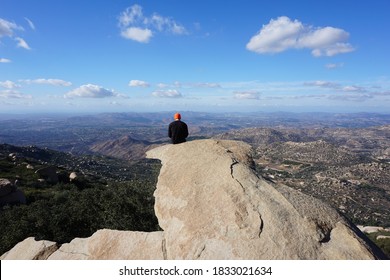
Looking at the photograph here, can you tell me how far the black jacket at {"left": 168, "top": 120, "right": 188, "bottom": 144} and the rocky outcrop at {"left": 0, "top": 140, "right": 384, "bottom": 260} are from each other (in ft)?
12.7

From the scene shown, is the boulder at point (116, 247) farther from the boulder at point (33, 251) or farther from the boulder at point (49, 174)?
the boulder at point (49, 174)

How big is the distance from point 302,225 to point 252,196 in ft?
7.88

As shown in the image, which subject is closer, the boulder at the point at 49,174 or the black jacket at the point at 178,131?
the black jacket at the point at 178,131

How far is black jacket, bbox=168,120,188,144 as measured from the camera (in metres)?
19.6

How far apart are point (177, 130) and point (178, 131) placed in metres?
0.11

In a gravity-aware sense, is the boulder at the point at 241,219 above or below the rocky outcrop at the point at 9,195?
above

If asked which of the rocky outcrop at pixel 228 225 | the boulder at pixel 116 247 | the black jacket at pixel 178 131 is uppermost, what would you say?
the black jacket at pixel 178 131

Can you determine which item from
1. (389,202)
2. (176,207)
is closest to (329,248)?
(176,207)

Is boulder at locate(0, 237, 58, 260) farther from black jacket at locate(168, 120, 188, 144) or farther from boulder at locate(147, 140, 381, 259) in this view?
black jacket at locate(168, 120, 188, 144)

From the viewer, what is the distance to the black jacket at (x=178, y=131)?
19641 mm

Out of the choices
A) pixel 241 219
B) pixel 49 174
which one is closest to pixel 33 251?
pixel 241 219

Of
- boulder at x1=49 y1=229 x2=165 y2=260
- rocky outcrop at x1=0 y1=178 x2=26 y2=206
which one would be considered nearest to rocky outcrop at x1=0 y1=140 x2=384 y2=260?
boulder at x1=49 y1=229 x2=165 y2=260

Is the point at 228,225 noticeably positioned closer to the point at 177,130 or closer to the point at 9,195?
the point at 177,130

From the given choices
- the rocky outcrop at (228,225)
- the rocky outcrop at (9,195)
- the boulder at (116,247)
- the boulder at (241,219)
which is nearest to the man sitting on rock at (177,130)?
the rocky outcrop at (228,225)
